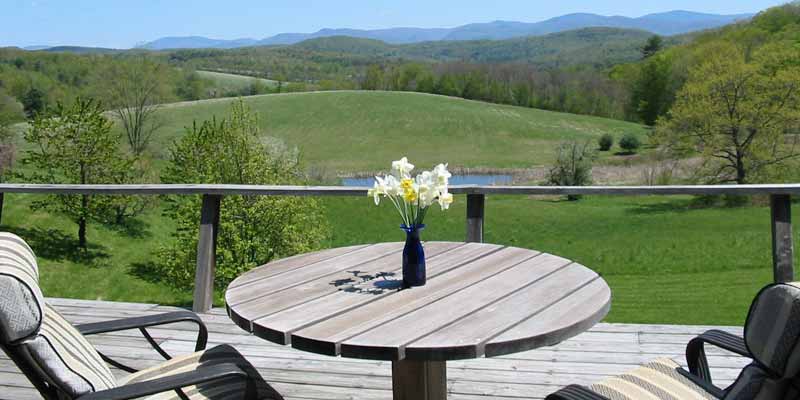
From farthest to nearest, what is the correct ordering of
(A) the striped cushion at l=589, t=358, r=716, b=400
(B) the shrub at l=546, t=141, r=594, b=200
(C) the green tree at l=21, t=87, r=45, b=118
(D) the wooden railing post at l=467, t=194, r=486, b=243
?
(C) the green tree at l=21, t=87, r=45, b=118 < (B) the shrub at l=546, t=141, r=594, b=200 < (D) the wooden railing post at l=467, t=194, r=486, b=243 < (A) the striped cushion at l=589, t=358, r=716, b=400

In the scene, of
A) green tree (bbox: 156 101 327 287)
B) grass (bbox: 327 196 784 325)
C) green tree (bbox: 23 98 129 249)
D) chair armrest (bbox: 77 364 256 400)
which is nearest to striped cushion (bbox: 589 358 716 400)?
chair armrest (bbox: 77 364 256 400)

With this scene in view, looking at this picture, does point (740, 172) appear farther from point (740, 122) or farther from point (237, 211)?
point (237, 211)

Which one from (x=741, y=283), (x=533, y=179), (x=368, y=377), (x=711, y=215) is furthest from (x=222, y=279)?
(x=533, y=179)

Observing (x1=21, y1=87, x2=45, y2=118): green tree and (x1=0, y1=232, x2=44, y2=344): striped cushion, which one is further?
(x1=21, y1=87, x2=45, y2=118): green tree

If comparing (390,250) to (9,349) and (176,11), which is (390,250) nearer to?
(9,349)

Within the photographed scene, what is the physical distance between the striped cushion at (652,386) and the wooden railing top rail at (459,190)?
1500 millimetres

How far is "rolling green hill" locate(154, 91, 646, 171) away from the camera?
145 ft

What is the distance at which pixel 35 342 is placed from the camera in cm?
175

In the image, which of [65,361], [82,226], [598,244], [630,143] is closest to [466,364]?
[65,361]

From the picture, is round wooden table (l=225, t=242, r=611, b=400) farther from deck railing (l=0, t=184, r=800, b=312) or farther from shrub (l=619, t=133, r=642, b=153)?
shrub (l=619, t=133, r=642, b=153)

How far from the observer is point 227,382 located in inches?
85.0

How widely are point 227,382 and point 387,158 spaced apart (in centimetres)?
4231

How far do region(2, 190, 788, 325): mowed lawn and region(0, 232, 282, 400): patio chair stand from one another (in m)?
10.9

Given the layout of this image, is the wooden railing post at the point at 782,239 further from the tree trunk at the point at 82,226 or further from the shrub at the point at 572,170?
the shrub at the point at 572,170
